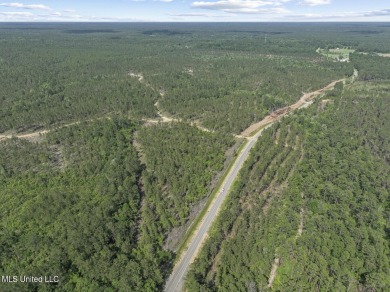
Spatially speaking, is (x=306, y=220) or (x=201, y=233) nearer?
(x=201, y=233)

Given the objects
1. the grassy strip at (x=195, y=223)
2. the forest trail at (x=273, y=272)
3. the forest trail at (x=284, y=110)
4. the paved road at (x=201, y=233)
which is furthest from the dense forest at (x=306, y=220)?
the forest trail at (x=284, y=110)

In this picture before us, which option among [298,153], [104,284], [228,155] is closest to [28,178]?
[104,284]

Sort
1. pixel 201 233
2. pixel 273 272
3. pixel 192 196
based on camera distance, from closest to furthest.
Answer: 1. pixel 273 272
2. pixel 201 233
3. pixel 192 196

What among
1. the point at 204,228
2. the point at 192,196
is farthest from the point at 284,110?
the point at 204,228

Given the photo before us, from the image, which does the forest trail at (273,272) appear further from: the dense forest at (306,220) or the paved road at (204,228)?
the paved road at (204,228)

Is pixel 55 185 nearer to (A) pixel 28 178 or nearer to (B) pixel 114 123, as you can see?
(A) pixel 28 178

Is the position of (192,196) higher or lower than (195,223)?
higher

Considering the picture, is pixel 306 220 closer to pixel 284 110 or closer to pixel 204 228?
pixel 204 228
